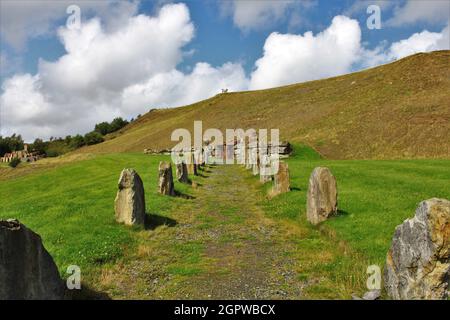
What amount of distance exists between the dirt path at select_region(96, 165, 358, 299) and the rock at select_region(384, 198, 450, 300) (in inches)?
96.2

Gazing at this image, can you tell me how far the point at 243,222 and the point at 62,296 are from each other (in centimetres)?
1014

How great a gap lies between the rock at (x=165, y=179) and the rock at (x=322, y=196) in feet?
30.2

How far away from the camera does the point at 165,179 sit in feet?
76.7

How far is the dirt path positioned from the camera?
1027cm

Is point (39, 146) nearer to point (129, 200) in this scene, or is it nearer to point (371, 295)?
point (129, 200)

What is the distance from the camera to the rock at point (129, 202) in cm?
1614

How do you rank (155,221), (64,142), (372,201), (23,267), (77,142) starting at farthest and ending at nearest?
(64,142), (77,142), (372,201), (155,221), (23,267)

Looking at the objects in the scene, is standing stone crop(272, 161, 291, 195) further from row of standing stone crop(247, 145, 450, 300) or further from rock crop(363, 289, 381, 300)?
rock crop(363, 289, 381, 300)

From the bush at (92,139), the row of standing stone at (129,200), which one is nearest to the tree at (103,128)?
the bush at (92,139)

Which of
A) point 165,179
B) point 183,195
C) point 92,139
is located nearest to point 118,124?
point 92,139

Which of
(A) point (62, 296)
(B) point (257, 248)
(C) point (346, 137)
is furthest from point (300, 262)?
(C) point (346, 137)

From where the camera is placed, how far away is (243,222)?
59.0 ft

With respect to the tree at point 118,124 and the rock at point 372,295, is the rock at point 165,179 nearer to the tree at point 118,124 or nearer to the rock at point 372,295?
the rock at point 372,295

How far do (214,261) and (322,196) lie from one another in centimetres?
572
